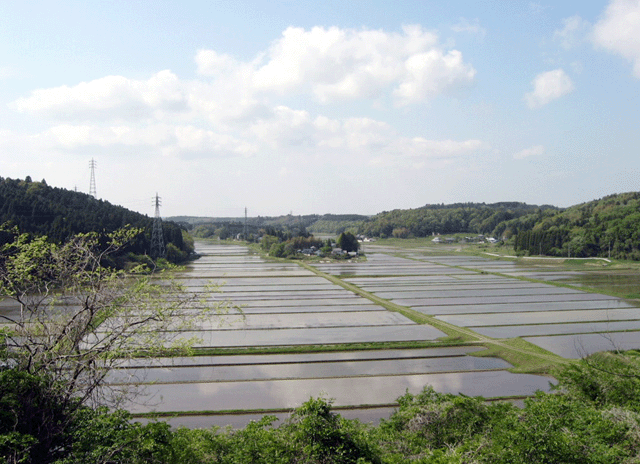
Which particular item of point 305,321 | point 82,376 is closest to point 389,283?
point 305,321

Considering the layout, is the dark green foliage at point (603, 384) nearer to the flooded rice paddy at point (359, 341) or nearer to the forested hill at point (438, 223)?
the flooded rice paddy at point (359, 341)

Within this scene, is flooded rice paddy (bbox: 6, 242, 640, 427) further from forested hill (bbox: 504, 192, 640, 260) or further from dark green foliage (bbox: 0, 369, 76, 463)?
forested hill (bbox: 504, 192, 640, 260)

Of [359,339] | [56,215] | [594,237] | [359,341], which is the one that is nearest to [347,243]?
[594,237]

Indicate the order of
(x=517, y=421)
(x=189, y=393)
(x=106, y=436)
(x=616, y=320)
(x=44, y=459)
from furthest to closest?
(x=616, y=320), (x=189, y=393), (x=517, y=421), (x=106, y=436), (x=44, y=459)

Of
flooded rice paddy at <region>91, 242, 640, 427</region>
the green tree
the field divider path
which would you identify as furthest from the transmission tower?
the green tree

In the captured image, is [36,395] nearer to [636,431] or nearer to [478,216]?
[636,431]

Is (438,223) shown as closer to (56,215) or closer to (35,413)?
(56,215)

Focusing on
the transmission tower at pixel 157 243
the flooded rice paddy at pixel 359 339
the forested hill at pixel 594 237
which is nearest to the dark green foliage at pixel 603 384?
the flooded rice paddy at pixel 359 339
